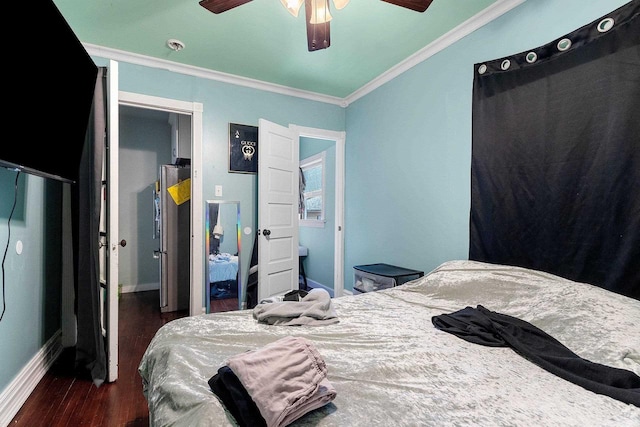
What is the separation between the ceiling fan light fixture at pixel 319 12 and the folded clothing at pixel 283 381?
1.69 meters

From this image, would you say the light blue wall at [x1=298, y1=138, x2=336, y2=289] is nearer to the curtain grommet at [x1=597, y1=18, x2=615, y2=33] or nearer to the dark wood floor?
the dark wood floor

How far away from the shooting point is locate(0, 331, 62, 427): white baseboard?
1.59 metres

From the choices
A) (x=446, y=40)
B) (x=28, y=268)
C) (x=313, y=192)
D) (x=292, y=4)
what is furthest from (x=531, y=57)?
(x=28, y=268)

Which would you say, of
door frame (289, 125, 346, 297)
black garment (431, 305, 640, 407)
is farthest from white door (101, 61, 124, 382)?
door frame (289, 125, 346, 297)

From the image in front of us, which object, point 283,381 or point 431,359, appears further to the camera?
point 431,359

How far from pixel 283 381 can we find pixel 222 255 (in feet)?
8.69

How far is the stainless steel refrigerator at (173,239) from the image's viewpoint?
11.4 feet

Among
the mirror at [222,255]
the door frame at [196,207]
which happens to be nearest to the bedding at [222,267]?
the mirror at [222,255]

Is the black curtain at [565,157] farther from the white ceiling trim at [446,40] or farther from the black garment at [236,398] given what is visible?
the black garment at [236,398]

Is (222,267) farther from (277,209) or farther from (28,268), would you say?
(28,268)

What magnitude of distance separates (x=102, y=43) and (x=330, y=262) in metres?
3.35

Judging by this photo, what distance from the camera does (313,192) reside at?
470 centimetres

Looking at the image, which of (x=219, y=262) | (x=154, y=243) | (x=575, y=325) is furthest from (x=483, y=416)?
(x=154, y=243)

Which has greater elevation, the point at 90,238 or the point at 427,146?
the point at 427,146
